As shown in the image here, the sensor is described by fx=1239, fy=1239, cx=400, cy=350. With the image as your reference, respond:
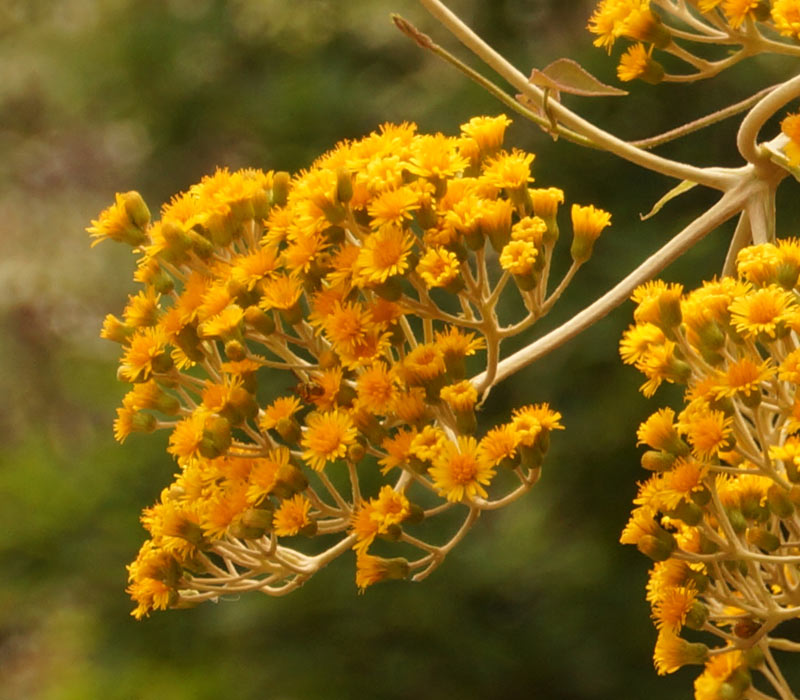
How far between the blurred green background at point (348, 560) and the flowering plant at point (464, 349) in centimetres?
153

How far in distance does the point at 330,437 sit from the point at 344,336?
6cm

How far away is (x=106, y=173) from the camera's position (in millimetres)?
4723

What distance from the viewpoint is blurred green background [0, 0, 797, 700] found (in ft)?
7.43

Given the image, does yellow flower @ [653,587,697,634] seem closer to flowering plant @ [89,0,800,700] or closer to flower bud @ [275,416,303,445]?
flowering plant @ [89,0,800,700]

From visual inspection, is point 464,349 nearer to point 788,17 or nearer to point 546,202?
point 546,202

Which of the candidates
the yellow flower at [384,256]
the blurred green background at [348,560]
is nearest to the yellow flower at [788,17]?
the yellow flower at [384,256]

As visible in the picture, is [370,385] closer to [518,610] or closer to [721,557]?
[721,557]

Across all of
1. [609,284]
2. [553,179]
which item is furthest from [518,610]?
[553,179]

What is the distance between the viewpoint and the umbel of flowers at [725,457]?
61 cm

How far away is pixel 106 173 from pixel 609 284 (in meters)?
2.82

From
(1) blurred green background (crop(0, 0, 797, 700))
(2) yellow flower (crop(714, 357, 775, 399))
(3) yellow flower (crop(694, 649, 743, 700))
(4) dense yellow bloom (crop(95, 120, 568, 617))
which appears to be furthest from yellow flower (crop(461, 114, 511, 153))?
(1) blurred green background (crop(0, 0, 797, 700))

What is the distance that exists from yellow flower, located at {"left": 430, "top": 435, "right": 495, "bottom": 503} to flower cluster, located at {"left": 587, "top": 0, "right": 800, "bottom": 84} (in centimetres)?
24

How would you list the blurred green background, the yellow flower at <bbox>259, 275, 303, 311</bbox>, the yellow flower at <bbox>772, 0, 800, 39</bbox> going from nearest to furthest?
the yellow flower at <bbox>772, 0, 800, 39</bbox>, the yellow flower at <bbox>259, 275, 303, 311</bbox>, the blurred green background

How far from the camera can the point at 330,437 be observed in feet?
2.18
